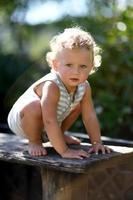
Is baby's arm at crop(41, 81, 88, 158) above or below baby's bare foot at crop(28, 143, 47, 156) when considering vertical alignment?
above

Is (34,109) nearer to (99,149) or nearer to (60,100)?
(60,100)

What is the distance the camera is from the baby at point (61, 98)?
7.05 ft

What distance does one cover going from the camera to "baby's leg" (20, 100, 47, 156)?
86.7 inches

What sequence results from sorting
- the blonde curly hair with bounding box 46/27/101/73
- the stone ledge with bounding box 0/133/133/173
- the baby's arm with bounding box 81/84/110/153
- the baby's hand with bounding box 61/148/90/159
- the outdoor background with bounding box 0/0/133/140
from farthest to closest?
the outdoor background with bounding box 0/0/133/140
the baby's arm with bounding box 81/84/110/153
the blonde curly hair with bounding box 46/27/101/73
the baby's hand with bounding box 61/148/90/159
the stone ledge with bounding box 0/133/133/173

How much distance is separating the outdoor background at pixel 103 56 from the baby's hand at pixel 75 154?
2.13m

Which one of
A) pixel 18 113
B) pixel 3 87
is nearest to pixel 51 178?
pixel 18 113

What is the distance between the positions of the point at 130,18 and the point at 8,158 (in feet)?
11.0

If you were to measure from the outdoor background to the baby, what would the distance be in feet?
6.30

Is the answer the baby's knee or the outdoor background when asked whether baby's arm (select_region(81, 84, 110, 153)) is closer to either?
the baby's knee

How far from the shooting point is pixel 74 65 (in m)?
2.17

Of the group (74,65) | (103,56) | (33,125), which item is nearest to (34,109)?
(33,125)

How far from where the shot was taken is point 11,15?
6.66 meters

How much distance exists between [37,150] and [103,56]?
304 centimetres

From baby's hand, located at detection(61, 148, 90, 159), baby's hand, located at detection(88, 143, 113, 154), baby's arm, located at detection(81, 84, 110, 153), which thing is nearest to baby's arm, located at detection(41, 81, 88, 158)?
baby's hand, located at detection(61, 148, 90, 159)
